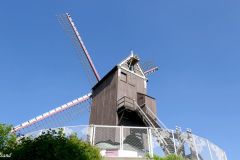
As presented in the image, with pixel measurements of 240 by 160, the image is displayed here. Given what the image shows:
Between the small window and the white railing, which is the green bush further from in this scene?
the small window

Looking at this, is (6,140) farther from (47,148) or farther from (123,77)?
(123,77)

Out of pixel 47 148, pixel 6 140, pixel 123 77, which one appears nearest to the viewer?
pixel 47 148

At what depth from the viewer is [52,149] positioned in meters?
12.8

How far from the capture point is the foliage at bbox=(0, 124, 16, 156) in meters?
13.4

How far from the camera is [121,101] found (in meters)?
26.5

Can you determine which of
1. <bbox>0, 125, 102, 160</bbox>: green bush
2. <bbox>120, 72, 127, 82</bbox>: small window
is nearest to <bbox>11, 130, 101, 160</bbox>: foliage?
<bbox>0, 125, 102, 160</bbox>: green bush

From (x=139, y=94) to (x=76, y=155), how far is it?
51.3 ft

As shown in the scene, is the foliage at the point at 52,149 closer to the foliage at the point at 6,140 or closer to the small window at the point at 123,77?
the foliage at the point at 6,140

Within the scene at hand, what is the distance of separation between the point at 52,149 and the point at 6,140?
85.7 inches

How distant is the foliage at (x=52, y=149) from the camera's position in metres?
12.6

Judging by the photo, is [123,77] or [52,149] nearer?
[52,149]

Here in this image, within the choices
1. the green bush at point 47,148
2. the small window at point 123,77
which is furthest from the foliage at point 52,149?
the small window at point 123,77

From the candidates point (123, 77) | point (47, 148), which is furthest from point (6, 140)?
point (123, 77)

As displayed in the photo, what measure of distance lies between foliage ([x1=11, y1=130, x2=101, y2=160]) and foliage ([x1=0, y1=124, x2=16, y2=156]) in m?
0.34
